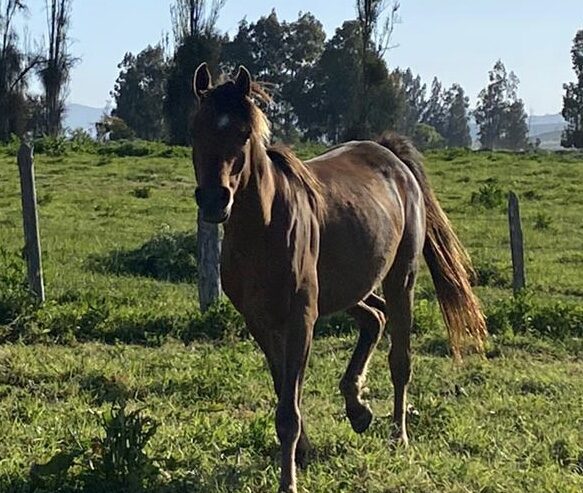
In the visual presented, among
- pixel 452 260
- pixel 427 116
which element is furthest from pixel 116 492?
pixel 427 116

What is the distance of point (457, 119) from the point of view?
96750 millimetres

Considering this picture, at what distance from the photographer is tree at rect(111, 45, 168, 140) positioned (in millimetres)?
53312

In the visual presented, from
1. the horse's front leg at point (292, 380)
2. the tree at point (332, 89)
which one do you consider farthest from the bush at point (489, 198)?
the tree at point (332, 89)

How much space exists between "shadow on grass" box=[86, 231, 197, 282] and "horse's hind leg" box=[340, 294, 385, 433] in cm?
503

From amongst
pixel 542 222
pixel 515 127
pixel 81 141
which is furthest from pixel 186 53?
pixel 515 127

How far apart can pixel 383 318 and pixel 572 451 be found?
4.68 ft

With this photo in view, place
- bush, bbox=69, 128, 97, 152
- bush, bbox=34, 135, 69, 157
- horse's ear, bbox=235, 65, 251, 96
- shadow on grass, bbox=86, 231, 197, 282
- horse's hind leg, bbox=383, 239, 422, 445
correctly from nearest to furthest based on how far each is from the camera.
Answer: horse's ear, bbox=235, 65, 251, 96 → horse's hind leg, bbox=383, 239, 422, 445 → shadow on grass, bbox=86, 231, 197, 282 → bush, bbox=34, 135, 69, 157 → bush, bbox=69, 128, 97, 152

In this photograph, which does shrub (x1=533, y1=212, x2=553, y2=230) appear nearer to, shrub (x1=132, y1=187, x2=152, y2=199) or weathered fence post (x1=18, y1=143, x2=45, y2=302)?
shrub (x1=132, y1=187, x2=152, y2=199)

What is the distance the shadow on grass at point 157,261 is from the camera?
10714 millimetres

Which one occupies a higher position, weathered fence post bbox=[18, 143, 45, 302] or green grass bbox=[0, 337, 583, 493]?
weathered fence post bbox=[18, 143, 45, 302]

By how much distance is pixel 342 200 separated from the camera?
4984 mm

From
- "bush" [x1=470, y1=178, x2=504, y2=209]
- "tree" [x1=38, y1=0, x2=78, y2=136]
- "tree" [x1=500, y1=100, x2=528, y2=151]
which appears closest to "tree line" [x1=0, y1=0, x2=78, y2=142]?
"tree" [x1=38, y1=0, x2=78, y2=136]

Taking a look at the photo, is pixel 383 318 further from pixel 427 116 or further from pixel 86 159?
pixel 427 116

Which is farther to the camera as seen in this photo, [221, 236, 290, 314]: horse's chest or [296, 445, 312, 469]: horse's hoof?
[296, 445, 312, 469]: horse's hoof
